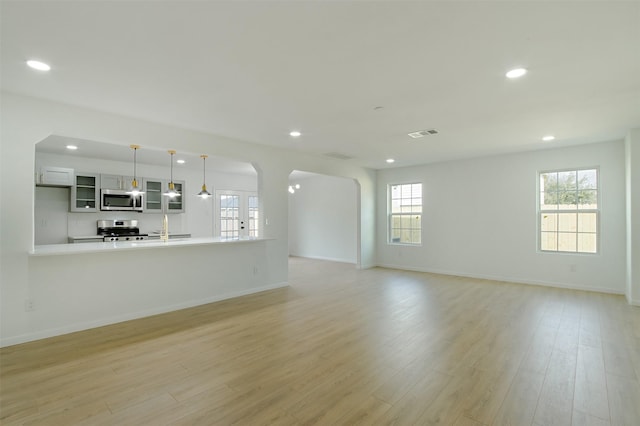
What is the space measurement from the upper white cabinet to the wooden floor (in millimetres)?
3775

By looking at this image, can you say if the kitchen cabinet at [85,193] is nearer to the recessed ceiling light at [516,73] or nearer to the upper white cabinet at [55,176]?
the upper white cabinet at [55,176]

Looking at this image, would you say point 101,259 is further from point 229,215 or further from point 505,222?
point 505,222

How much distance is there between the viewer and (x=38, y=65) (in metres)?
2.66

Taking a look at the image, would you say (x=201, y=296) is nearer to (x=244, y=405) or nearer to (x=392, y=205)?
(x=244, y=405)

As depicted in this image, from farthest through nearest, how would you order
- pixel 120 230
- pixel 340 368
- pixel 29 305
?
pixel 120 230 → pixel 29 305 → pixel 340 368

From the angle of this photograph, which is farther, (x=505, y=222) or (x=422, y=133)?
(x=505, y=222)

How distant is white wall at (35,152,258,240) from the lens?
6.20 meters

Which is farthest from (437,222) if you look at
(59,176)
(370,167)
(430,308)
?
(59,176)

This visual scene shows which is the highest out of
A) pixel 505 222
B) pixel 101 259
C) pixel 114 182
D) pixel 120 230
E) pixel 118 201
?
pixel 114 182

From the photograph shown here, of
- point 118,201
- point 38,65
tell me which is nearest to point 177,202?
point 118,201

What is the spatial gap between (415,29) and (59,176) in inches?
265

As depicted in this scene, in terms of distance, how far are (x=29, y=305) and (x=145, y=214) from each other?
4336 mm

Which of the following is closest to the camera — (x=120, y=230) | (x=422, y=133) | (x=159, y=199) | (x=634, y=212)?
(x=634, y=212)

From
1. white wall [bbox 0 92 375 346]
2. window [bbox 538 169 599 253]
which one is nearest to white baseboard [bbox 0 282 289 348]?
white wall [bbox 0 92 375 346]
